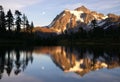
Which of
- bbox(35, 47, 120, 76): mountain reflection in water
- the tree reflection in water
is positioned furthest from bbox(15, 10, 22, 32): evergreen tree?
the tree reflection in water

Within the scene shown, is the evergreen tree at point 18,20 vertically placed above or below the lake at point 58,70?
above

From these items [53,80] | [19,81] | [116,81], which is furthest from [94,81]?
[19,81]

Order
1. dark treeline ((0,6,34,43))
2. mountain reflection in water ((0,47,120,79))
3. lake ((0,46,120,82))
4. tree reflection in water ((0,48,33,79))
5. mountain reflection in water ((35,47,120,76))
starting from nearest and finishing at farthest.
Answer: lake ((0,46,120,82)), tree reflection in water ((0,48,33,79)), mountain reflection in water ((0,47,120,79)), mountain reflection in water ((35,47,120,76)), dark treeline ((0,6,34,43))

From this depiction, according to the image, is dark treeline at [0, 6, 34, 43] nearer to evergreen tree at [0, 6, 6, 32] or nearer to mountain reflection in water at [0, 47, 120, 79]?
evergreen tree at [0, 6, 6, 32]

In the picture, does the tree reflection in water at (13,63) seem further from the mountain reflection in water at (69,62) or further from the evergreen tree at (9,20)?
the evergreen tree at (9,20)

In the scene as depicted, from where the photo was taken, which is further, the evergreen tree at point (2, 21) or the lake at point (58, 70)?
the evergreen tree at point (2, 21)

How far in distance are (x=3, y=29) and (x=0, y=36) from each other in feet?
25.4

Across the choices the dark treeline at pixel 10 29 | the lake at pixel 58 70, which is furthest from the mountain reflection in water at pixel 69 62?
the dark treeline at pixel 10 29

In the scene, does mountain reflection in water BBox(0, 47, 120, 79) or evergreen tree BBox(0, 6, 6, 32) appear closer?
mountain reflection in water BBox(0, 47, 120, 79)

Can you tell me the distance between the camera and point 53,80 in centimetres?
2430

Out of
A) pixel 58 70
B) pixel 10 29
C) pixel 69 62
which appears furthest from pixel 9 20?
pixel 58 70

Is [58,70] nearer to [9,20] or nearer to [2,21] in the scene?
[2,21]

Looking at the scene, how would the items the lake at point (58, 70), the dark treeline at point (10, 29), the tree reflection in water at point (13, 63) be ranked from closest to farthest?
the lake at point (58, 70)
the tree reflection in water at point (13, 63)
the dark treeline at point (10, 29)

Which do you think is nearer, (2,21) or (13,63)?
(13,63)
